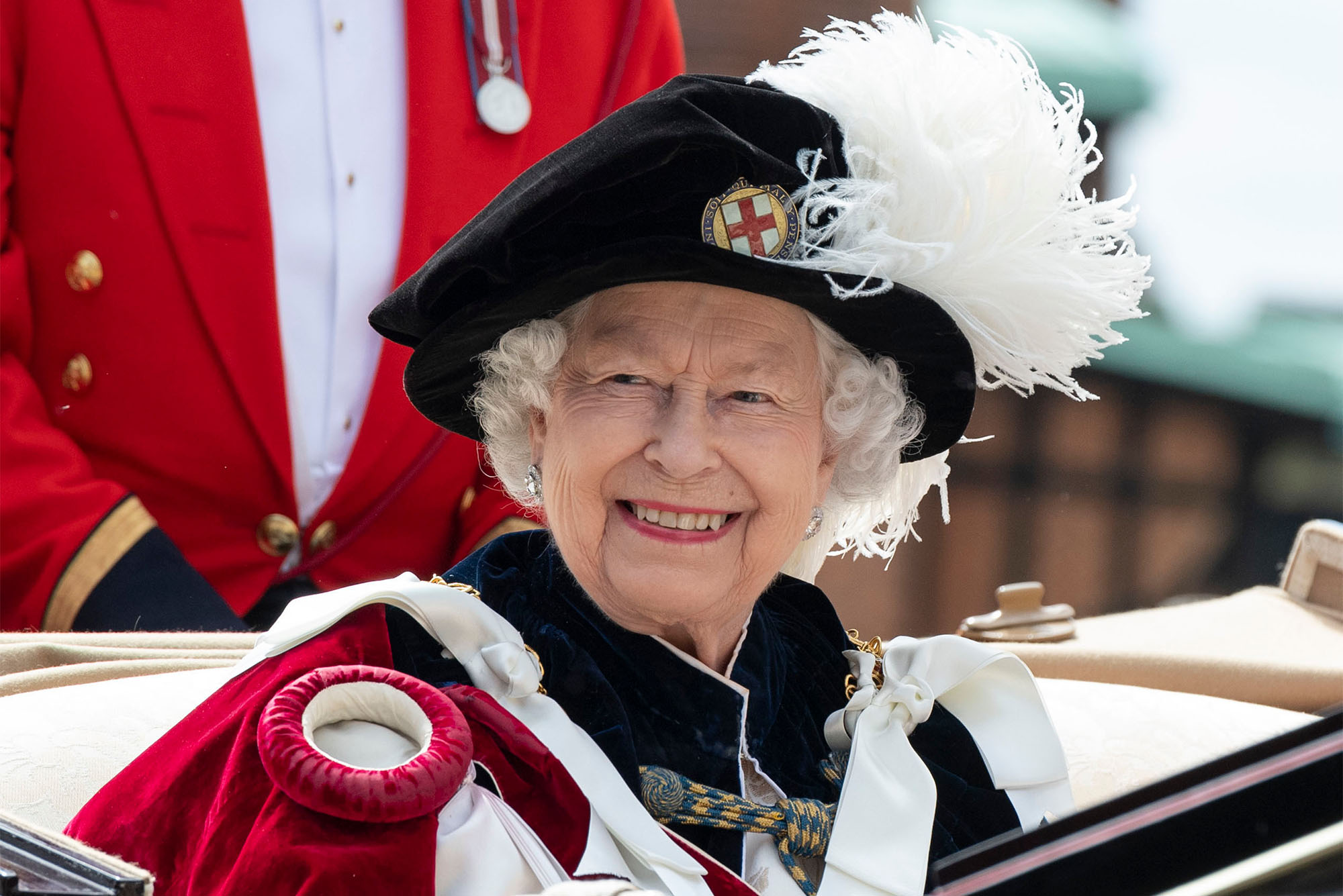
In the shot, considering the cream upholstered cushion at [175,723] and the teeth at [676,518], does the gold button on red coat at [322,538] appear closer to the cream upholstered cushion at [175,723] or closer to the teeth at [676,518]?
the cream upholstered cushion at [175,723]

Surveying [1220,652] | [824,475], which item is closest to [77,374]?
[824,475]

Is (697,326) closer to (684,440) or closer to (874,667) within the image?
(684,440)

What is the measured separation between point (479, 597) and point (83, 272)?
3.49 ft

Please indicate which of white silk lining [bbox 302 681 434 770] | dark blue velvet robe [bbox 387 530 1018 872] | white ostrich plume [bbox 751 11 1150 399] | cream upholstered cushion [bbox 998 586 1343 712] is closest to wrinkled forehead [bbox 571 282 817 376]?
white ostrich plume [bbox 751 11 1150 399]

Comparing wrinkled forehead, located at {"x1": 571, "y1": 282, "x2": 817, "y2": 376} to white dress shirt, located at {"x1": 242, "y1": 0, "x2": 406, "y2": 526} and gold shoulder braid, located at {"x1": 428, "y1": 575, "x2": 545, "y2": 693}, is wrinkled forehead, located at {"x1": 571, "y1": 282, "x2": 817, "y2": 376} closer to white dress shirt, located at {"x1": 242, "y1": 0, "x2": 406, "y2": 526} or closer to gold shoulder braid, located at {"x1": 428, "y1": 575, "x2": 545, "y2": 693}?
gold shoulder braid, located at {"x1": 428, "y1": 575, "x2": 545, "y2": 693}

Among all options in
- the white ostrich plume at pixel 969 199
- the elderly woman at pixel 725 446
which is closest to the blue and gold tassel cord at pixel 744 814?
the elderly woman at pixel 725 446

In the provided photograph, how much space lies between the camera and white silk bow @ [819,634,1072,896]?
6.19 ft

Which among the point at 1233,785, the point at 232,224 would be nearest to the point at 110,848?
the point at 1233,785

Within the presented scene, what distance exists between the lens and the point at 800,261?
6.14ft

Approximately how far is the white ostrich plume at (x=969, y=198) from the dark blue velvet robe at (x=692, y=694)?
53 centimetres

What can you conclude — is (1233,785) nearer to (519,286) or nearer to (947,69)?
(519,286)

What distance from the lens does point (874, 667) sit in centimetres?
220

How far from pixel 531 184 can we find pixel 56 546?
1.12 metres

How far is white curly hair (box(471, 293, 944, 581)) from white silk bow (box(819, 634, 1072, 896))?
0.27 meters
